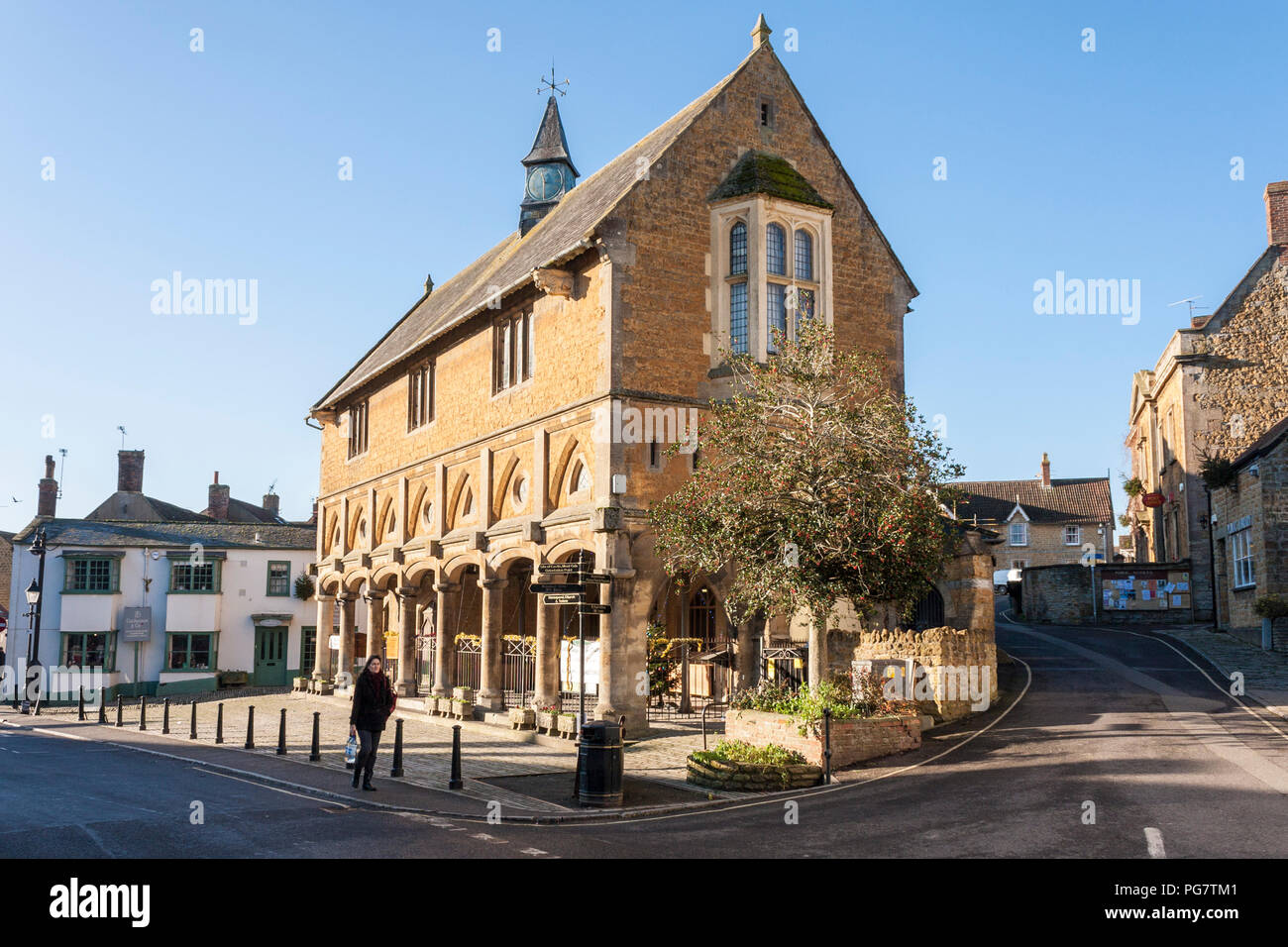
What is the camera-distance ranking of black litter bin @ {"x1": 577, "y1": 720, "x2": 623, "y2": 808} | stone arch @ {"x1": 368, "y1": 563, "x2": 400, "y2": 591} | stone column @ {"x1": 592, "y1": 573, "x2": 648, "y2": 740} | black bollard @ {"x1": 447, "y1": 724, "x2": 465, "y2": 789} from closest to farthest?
black litter bin @ {"x1": 577, "y1": 720, "x2": 623, "y2": 808} → black bollard @ {"x1": 447, "y1": 724, "x2": 465, "y2": 789} → stone column @ {"x1": 592, "y1": 573, "x2": 648, "y2": 740} → stone arch @ {"x1": 368, "y1": 563, "x2": 400, "y2": 591}

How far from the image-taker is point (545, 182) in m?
36.4

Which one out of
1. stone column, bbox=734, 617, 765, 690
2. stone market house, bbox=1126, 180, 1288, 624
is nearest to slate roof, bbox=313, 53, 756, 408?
stone column, bbox=734, 617, 765, 690

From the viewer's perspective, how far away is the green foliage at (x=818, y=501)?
16016 millimetres

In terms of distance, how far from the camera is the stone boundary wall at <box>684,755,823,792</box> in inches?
563

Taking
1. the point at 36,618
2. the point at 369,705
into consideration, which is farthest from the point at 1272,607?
the point at 36,618

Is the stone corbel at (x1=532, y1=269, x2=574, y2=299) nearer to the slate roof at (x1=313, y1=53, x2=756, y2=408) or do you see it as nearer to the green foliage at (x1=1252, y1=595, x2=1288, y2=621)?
the slate roof at (x1=313, y1=53, x2=756, y2=408)

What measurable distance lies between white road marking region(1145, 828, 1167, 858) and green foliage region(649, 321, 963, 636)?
608cm

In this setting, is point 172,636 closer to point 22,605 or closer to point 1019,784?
point 22,605

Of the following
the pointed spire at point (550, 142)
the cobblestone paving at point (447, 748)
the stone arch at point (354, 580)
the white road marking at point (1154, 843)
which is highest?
the pointed spire at point (550, 142)

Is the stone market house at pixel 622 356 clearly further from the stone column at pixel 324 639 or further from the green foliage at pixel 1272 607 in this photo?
the green foliage at pixel 1272 607

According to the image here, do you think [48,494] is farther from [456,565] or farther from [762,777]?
[762,777]

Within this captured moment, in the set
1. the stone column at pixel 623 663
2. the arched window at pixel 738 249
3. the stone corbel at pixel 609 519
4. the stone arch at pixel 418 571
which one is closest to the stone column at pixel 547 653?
the stone column at pixel 623 663

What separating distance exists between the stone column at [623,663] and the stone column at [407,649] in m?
9.97
